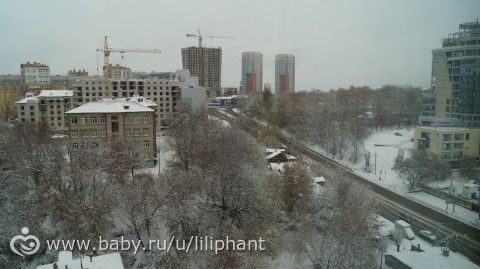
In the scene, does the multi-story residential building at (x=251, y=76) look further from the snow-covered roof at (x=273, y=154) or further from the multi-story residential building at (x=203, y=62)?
the snow-covered roof at (x=273, y=154)

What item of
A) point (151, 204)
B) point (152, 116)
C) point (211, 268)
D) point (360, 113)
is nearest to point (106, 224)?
point (151, 204)

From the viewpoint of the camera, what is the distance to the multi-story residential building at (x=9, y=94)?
1998 centimetres

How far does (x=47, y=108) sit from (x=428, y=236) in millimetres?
16300

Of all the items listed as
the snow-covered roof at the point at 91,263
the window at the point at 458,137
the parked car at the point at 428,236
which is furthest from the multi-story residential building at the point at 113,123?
the window at the point at 458,137

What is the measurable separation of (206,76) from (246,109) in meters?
12.2

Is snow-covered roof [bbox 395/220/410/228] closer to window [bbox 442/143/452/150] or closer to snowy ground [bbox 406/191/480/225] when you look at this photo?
snowy ground [bbox 406/191/480/225]

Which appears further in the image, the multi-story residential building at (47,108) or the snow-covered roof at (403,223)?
the multi-story residential building at (47,108)

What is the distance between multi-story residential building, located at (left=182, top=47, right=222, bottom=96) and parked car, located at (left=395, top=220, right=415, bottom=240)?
2580 centimetres

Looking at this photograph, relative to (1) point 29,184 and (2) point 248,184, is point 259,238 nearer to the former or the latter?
(2) point 248,184

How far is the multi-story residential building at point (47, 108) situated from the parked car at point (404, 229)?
14737 mm

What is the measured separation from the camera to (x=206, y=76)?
32.7m

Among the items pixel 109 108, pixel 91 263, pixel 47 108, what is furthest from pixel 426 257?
pixel 47 108

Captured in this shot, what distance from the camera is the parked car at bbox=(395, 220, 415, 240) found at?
6641mm

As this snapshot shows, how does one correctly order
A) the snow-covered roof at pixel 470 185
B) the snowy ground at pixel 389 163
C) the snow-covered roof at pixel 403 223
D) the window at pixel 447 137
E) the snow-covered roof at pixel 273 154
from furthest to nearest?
the snow-covered roof at pixel 273 154
the snowy ground at pixel 389 163
the snow-covered roof at pixel 403 223
the window at pixel 447 137
the snow-covered roof at pixel 470 185
